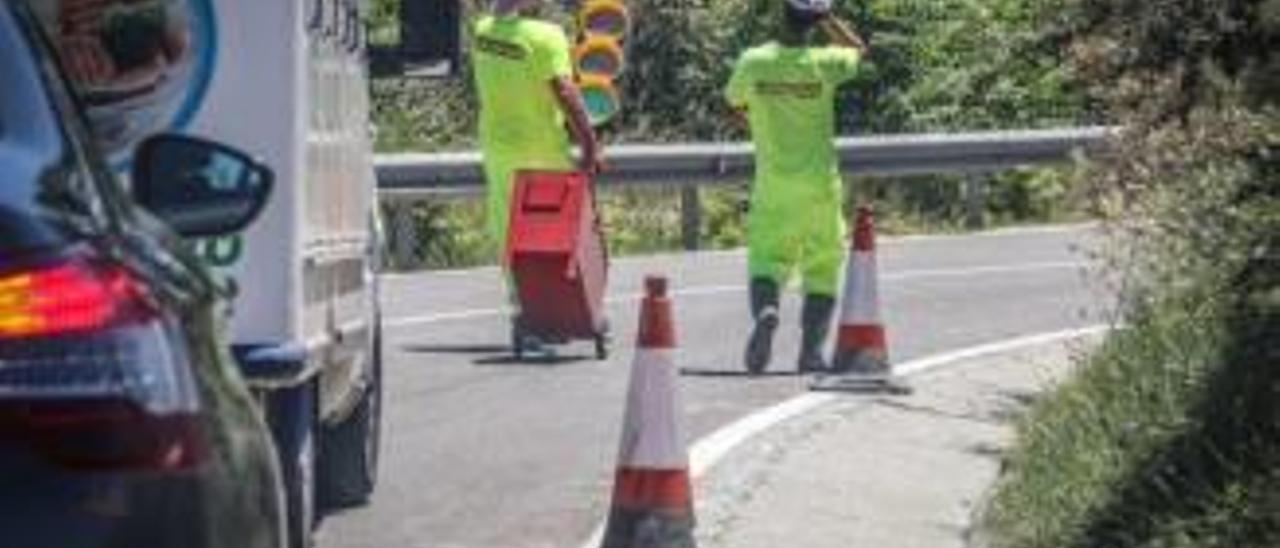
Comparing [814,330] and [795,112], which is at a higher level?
[795,112]

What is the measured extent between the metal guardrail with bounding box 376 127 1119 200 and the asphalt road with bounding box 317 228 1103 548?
1174 mm

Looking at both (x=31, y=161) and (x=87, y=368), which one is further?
(x=31, y=161)

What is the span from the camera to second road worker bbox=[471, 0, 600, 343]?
49.7ft

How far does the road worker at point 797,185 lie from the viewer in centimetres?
1486

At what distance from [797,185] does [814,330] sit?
2.25 feet

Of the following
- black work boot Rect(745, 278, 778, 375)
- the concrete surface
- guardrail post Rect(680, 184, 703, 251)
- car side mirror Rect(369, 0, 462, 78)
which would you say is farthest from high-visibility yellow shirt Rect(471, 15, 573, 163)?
guardrail post Rect(680, 184, 703, 251)

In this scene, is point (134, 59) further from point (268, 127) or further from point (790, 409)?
point (790, 409)

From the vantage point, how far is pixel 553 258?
1532 centimetres

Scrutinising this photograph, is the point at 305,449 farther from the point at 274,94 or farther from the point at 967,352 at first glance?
the point at 967,352

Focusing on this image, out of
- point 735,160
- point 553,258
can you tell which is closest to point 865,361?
point 553,258

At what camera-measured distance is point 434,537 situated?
998cm

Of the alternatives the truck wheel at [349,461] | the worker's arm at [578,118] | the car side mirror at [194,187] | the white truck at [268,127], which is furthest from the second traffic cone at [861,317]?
the car side mirror at [194,187]

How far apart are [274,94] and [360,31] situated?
2.78 m

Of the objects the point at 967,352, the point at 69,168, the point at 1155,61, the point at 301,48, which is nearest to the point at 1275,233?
the point at 1155,61
